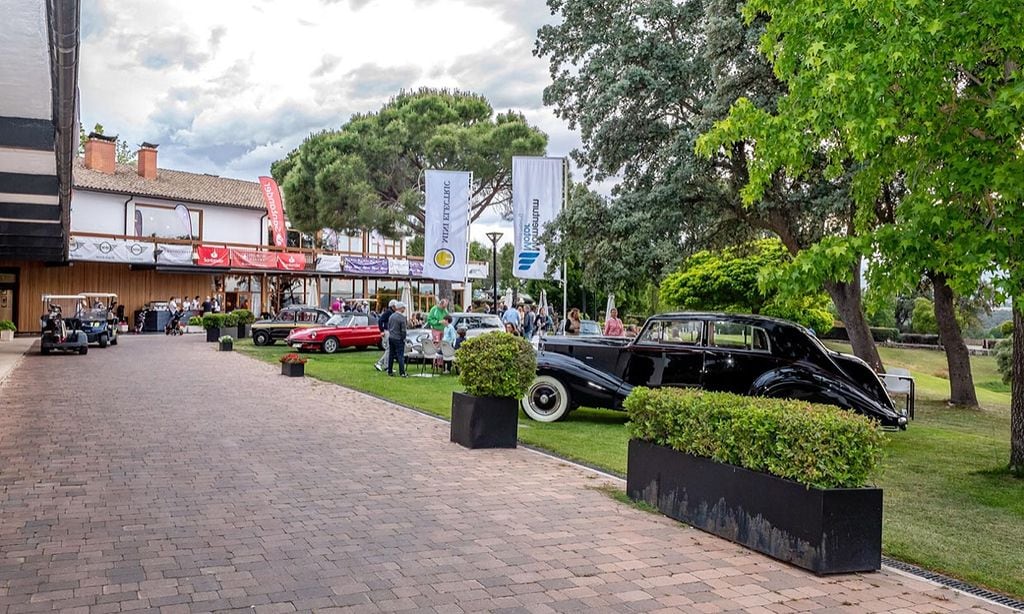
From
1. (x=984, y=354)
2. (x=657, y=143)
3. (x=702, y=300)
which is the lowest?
(x=984, y=354)

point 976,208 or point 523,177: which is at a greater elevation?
point 523,177

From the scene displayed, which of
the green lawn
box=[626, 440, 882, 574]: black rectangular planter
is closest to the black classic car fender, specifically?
the green lawn

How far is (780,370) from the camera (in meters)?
10.3

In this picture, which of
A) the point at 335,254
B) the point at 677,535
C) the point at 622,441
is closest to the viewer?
the point at 677,535

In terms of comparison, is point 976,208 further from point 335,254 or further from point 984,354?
point 984,354

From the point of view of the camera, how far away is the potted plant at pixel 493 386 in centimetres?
883

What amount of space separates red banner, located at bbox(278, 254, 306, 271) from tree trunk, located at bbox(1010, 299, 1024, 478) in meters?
37.1

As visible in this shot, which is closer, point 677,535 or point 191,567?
point 191,567

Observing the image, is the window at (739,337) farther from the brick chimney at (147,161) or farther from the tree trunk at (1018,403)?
the brick chimney at (147,161)

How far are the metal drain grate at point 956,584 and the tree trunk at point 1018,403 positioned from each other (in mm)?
4197

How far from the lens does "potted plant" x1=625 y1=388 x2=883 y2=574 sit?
16.2 feet

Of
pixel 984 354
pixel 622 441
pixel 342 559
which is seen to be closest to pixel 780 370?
pixel 622 441

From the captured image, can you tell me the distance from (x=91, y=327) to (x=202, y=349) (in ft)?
12.0

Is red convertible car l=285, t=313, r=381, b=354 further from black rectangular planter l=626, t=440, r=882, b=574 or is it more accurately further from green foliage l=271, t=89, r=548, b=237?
black rectangular planter l=626, t=440, r=882, b=574
